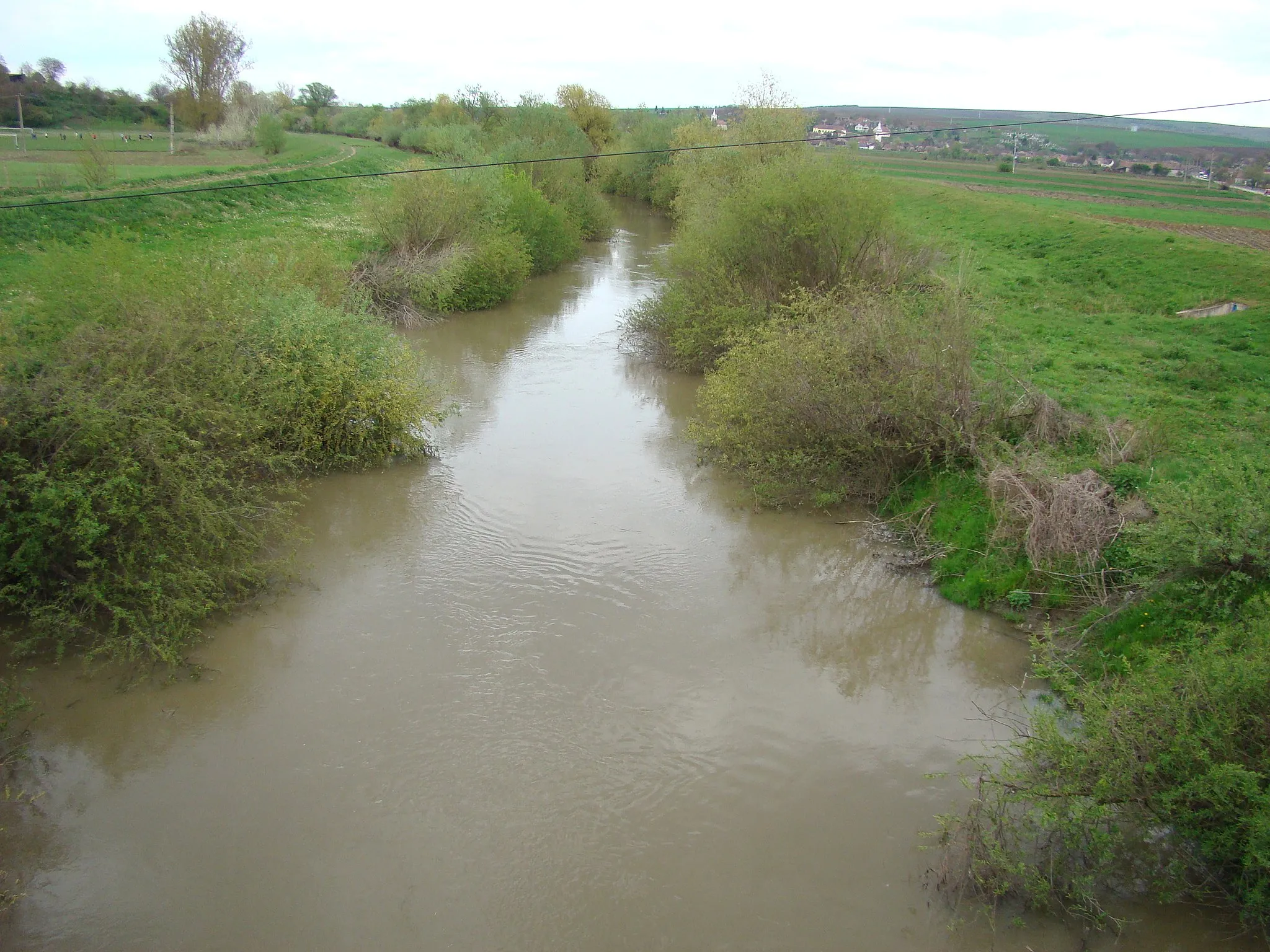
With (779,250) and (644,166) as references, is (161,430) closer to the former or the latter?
(779,250)

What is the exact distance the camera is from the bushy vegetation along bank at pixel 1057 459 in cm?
556

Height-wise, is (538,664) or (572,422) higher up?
(572,422)

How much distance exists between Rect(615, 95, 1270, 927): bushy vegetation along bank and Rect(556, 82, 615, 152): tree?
2932 cm

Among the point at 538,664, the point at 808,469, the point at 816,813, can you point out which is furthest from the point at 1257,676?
the point at 808,469

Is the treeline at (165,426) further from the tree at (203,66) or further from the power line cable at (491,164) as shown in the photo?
the tree at (203,66)

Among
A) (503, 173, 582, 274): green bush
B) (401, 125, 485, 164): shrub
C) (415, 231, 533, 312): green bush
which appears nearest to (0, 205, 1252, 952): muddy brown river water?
(415, 231, 533, 312): green bush

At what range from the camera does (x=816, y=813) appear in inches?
260

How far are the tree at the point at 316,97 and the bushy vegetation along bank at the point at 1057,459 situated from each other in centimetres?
6728

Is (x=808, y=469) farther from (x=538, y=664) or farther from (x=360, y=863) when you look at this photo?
(x=360, y=863)

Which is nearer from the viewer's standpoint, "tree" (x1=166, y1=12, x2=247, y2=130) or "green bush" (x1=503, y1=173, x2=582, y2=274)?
"green bush" (x1=503, y1=173, x2=582, y2=274)

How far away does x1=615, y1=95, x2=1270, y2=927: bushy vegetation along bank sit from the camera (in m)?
5.56

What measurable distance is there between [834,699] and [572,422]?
8180mm

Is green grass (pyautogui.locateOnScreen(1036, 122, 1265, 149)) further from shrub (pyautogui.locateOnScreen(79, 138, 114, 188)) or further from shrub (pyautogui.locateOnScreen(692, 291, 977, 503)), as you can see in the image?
shrub (pyautogui.locateOnScreen(79, 138, 114, 188))

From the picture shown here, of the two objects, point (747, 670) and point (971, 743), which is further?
point (747, 670)
